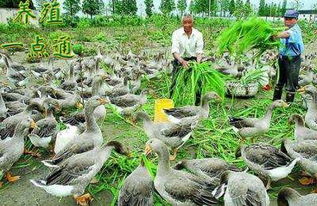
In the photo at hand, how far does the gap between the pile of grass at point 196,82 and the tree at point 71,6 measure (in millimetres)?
37280

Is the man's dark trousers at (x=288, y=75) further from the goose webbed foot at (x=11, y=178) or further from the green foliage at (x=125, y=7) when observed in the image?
the green foliage at (x=125, y=7)

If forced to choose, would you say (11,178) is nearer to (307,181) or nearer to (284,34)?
(307,181)

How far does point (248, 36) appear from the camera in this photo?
9422 millimetres

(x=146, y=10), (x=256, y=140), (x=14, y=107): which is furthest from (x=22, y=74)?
(x=146, y=10)

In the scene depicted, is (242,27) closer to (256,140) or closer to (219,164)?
(256,140)

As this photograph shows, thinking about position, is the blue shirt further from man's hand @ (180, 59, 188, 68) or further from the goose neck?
the goose neck

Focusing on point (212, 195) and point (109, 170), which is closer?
point (212, 195)

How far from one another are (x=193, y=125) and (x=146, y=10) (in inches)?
1887

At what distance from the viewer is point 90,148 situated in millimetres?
6336

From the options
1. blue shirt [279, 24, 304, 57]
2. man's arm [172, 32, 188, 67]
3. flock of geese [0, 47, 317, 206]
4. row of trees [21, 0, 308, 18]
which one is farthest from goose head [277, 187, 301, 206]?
row of trees [21, 0, 308, 18]

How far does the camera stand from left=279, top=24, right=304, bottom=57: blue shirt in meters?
8.97

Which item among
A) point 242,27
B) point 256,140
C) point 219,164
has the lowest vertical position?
point 256,140

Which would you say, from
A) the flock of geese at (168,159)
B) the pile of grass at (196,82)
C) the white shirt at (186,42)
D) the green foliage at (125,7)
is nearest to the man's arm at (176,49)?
the white shirt at (186,42)

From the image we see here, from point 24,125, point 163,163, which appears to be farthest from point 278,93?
point 24,125
